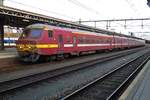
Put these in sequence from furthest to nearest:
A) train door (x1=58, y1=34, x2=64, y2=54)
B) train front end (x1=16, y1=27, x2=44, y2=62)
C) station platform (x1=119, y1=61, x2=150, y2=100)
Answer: train door (x1=58, y1=34, x2=64, y2=54) → train front end (x1=16, y1=27, x2=44, y2=62) → station platform (x1=119, y1=61, x2=150, y2=100)

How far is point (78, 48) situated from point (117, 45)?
2141cm

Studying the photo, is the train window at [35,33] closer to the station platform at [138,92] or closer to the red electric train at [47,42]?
the red electric train at [47,42]

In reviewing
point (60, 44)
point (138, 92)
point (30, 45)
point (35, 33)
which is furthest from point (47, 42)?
point (138, 92)

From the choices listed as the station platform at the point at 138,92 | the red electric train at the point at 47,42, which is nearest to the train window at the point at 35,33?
the red electric train at the point at 47,42

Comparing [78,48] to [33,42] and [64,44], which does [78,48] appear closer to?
[64,44]

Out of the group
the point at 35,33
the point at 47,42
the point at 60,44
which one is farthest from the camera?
the point at 60,44

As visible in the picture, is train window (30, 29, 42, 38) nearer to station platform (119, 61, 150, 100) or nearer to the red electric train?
the red electric train

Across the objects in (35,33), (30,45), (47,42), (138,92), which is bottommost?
(138,92)

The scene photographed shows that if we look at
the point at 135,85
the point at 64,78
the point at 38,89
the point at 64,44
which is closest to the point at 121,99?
the point at 135,85

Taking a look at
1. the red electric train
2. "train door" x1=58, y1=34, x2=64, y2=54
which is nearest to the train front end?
the red electric train

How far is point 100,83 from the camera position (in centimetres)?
1238

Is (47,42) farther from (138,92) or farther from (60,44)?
(138,92)

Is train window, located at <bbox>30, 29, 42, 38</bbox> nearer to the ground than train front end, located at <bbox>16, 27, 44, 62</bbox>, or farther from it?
farther from it

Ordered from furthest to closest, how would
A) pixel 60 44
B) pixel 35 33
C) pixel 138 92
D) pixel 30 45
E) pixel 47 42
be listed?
pixel 60 44 < pixel 47 42 < pixel 35 33 < pixel 30 45 < pixel 138 92
